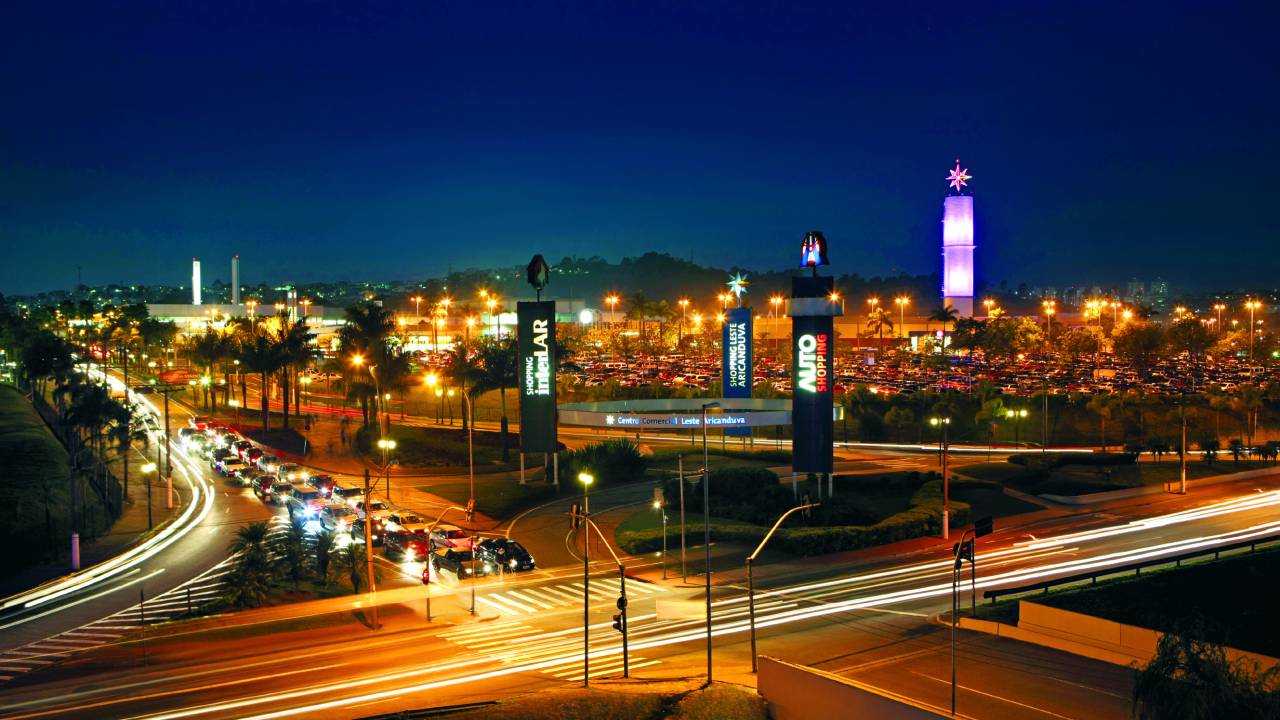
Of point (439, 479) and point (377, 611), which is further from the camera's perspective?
point (439, 479)

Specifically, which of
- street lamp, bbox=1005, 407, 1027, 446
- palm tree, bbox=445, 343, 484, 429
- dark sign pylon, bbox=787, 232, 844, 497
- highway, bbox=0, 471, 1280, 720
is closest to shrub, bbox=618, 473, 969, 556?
highway, bbox=0, 471, 1280, 720

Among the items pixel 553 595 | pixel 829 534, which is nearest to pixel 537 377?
pixel 553 595

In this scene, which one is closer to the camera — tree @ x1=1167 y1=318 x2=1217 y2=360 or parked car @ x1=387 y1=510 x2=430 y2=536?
parked car @ x1=387 y1=510 x2=430 y2=536

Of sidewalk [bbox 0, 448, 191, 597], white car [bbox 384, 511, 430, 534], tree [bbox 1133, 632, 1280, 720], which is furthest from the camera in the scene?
white car [bbox 384, 511, 430, 534]

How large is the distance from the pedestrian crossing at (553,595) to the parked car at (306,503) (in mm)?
17749

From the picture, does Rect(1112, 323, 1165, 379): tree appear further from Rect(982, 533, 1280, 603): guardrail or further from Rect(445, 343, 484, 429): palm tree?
Rect(982, 533, 1280, 603): guardrail

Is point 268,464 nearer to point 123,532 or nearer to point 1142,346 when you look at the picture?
point 123,532

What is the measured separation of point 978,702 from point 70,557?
43.9 meters

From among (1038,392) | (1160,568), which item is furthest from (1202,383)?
(1160,568)

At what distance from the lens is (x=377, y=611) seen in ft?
Result: 127

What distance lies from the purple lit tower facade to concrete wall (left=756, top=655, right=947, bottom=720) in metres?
170

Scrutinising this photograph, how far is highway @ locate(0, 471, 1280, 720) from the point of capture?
2853 centimetres

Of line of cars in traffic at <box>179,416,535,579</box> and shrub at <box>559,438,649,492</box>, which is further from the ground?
shrub at <box>559,438,649,492</box>

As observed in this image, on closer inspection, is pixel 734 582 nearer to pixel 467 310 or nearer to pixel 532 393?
pixel 532 393
